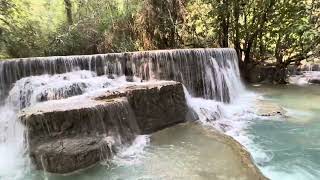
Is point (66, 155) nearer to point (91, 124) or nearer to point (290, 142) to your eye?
point (91, 124)

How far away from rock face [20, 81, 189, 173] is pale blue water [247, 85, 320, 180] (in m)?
1.69

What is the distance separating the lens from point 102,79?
7.46m

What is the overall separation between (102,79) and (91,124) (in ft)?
8.33

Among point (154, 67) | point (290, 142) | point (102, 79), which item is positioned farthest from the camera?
point (154, 67)

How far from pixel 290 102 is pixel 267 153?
13.6 feet

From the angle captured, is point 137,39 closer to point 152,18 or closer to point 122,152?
point 152,18

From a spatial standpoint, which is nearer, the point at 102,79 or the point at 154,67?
the point at 102,79

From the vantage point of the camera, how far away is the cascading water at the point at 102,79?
6.43 meters

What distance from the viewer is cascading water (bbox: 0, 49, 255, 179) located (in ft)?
21.1

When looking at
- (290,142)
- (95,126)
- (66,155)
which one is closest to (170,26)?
(290,142)

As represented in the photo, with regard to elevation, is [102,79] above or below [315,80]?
above

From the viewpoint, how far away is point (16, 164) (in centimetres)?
495

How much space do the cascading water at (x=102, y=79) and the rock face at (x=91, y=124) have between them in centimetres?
45

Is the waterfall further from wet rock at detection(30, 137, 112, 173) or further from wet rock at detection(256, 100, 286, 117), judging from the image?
wet rock at detection(30, 137, 112, 173)
